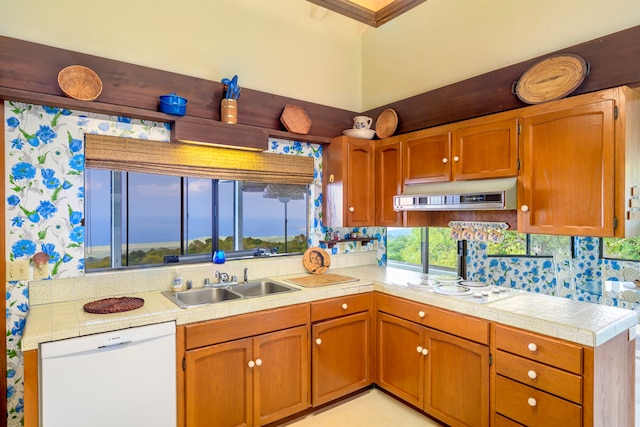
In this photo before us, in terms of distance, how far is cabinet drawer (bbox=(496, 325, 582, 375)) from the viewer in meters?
1.69

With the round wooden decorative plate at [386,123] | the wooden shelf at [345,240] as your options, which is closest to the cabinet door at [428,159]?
the round wooden decorative plate at [386,123]

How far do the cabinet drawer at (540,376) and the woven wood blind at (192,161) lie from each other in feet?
6.80

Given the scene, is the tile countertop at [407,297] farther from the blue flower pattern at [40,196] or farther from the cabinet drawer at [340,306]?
the blue flower pattern at [40,196]

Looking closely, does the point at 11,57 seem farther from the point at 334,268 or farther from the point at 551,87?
the point at 551,87

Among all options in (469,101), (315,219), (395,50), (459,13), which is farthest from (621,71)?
(315,219)

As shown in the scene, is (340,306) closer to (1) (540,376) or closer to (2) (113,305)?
(1) (540,376)

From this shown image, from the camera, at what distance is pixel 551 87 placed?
2.18 meters

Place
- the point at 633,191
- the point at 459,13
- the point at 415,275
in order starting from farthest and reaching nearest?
the point at 415,275 < the point at 459,13 < the point at 633,191

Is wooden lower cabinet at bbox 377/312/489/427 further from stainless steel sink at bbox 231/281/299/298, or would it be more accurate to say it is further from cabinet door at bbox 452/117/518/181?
cabinet door at bbox 452/117/518/181

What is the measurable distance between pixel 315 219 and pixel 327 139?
75cm

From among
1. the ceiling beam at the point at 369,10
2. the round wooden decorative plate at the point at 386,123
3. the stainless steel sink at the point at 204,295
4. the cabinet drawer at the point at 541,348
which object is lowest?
the cabinet drawer at the point at 541,348

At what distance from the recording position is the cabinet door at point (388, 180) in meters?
3.01

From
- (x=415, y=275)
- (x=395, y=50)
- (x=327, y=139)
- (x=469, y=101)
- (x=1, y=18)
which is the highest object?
(x=395, y=50)

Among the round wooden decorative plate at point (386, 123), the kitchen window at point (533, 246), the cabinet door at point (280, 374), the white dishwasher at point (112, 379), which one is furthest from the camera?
the kitchen window at point (533, 246)
